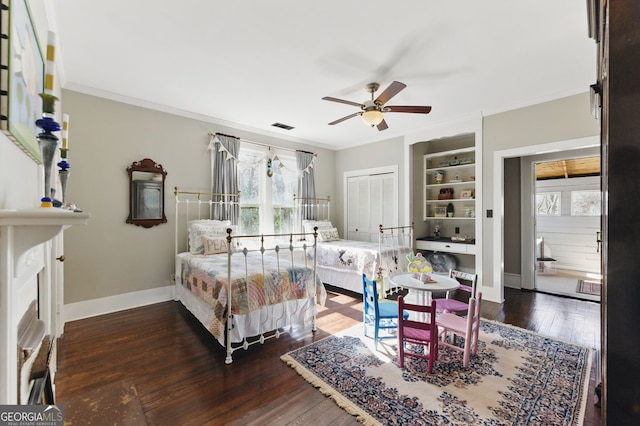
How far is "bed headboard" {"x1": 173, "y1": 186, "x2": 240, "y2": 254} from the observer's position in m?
4.15

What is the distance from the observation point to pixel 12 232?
0.86 m

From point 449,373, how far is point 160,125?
178 inches

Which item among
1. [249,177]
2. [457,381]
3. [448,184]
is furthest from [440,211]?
[457,381]

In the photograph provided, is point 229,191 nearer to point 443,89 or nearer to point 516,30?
point 443,89

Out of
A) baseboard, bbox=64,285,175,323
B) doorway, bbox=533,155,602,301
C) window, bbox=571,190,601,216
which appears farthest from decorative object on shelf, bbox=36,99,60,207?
window, bbox=571,190,601,216

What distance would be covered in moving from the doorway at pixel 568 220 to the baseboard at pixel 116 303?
6.65m

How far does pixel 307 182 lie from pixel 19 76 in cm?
480

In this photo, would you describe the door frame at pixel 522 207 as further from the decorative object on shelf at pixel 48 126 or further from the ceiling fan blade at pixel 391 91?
the decorative object on shelf at pixel 48 126

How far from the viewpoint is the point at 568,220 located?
6332 mm

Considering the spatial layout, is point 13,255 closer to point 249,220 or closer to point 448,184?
point 249,220

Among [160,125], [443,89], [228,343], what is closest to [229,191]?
[160,125]

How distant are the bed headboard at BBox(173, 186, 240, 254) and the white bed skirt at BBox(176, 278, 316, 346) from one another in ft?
3.80

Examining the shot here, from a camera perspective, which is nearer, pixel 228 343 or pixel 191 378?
pixel 191 378

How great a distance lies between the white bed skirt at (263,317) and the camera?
256 cm
